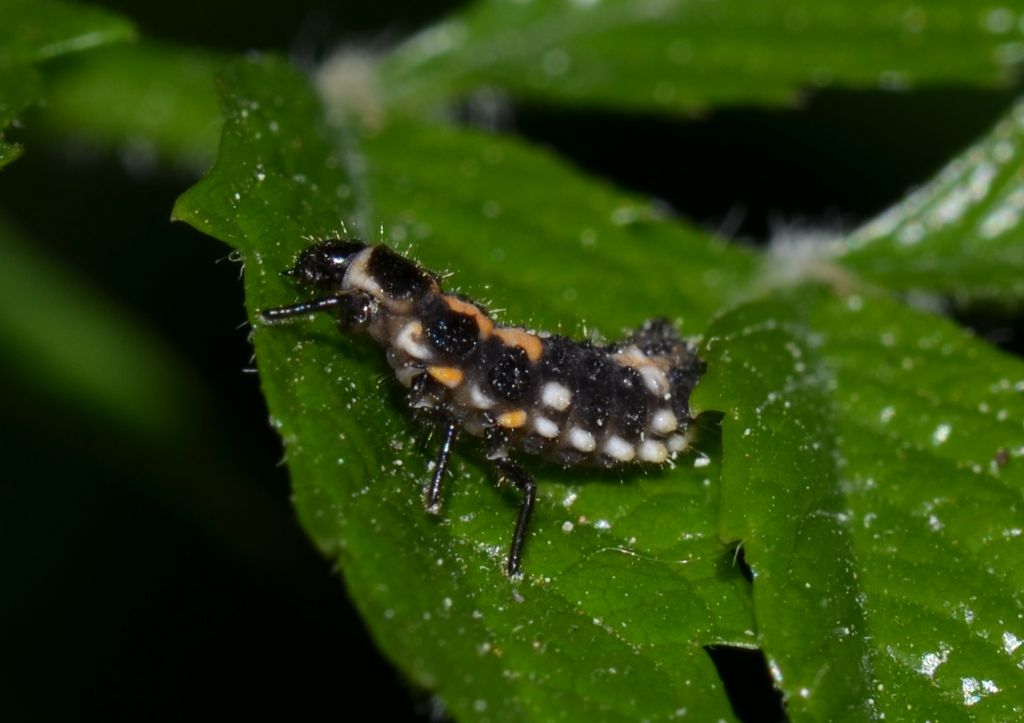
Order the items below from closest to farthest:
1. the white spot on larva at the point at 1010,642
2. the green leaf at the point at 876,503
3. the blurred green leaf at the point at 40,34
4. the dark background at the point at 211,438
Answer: the green leaf at the point at 876,503 < the white spot on larva at the point at 1010,642 < the blurred green leaf at the point at 40,34 < the dark background at the point at 211,438

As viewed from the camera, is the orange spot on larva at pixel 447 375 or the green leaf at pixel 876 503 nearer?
the green leaf at pixel 876 503

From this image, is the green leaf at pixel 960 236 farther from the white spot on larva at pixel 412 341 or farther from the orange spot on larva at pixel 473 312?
the white spot on larva at pixel 412 341

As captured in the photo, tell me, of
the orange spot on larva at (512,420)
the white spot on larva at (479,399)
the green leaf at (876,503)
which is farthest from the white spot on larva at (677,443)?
the white spot on larva at (479,399)

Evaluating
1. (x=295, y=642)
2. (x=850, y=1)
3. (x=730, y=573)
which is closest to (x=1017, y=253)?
(x=850, y=1)

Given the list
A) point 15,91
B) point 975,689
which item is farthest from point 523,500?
point 15,91

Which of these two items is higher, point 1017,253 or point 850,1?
point 850,1

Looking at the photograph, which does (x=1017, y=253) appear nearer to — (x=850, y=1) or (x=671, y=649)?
(x=850, y=1)

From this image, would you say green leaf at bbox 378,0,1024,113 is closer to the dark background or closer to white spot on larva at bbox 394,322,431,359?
the dark background
